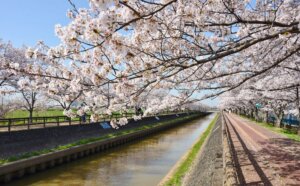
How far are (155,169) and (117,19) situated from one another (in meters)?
16.7

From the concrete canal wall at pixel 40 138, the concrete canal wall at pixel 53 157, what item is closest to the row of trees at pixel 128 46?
the concrete canal wall at pixel 53 157

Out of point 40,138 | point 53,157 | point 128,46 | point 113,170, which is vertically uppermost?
point 128,46

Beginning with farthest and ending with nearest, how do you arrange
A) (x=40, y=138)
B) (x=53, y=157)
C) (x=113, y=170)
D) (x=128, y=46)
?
(x=40, y=138) < (x=113, y=170) < (x=53, y=157) < (x=128, y=46)

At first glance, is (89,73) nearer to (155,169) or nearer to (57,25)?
(57,25)

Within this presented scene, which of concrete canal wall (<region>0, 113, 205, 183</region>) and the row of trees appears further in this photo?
concrete canal wall (<region>0, 113, 205, 183</region>)

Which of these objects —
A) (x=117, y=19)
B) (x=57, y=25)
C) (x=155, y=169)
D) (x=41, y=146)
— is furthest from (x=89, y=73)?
(x=41, y=146)

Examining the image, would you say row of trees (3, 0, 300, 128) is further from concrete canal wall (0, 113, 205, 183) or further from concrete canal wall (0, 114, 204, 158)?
concrete canal wall (0, 114, 204, 158)

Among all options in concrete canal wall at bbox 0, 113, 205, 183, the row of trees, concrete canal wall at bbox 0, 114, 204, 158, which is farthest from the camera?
concrete canal wall at bbox 0, 114, 204, 158

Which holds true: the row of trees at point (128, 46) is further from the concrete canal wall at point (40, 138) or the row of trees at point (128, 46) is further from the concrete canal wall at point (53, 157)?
the concrete canal wall at point (40, 138)

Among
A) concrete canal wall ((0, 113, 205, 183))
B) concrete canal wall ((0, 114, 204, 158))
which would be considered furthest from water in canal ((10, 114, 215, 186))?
concrete canal wall ((0, 114, 204, 158))

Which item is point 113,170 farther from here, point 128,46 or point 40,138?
point 128,46

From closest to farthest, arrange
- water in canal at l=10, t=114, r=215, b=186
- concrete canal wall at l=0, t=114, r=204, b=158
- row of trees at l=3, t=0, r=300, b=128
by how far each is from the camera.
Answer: row of trees at l=3, t=0, r=300, b=128, water in canal at l=10, t=114, r=215, b=186, concrete canal wall at l=0, t=114, r=204, b=158

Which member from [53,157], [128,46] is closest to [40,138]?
[53,157]

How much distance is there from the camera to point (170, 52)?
777 centimetres
